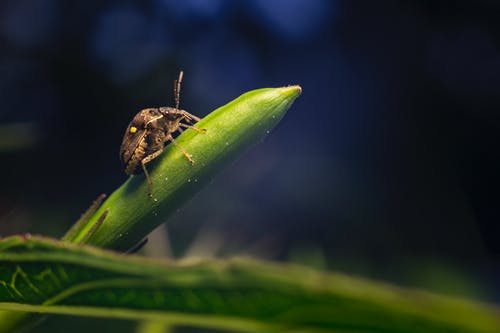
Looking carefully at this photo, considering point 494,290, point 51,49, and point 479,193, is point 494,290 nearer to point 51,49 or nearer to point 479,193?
point 479,193

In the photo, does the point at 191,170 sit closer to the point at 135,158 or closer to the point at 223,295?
the point at 223,295

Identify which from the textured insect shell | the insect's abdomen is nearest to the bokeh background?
the textured insect shell

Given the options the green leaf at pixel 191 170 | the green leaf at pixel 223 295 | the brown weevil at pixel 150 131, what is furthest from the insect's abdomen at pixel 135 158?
the green leaf at pixel 223 295

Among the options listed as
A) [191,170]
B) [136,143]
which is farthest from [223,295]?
[136,143]

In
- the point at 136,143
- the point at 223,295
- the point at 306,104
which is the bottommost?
the point at 223,295

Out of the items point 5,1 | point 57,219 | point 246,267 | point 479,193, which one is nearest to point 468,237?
point 479,193

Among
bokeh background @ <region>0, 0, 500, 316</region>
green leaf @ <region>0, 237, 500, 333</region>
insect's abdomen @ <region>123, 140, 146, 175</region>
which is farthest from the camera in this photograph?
bokeh background @ <region>0, 0, 500, 316</region>

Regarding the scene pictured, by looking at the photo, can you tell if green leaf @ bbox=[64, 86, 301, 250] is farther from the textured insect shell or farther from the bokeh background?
the bokeh background

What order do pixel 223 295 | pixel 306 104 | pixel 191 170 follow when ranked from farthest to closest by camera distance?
pixel 306 104 → pixel 191 170 → pixel 223 295
